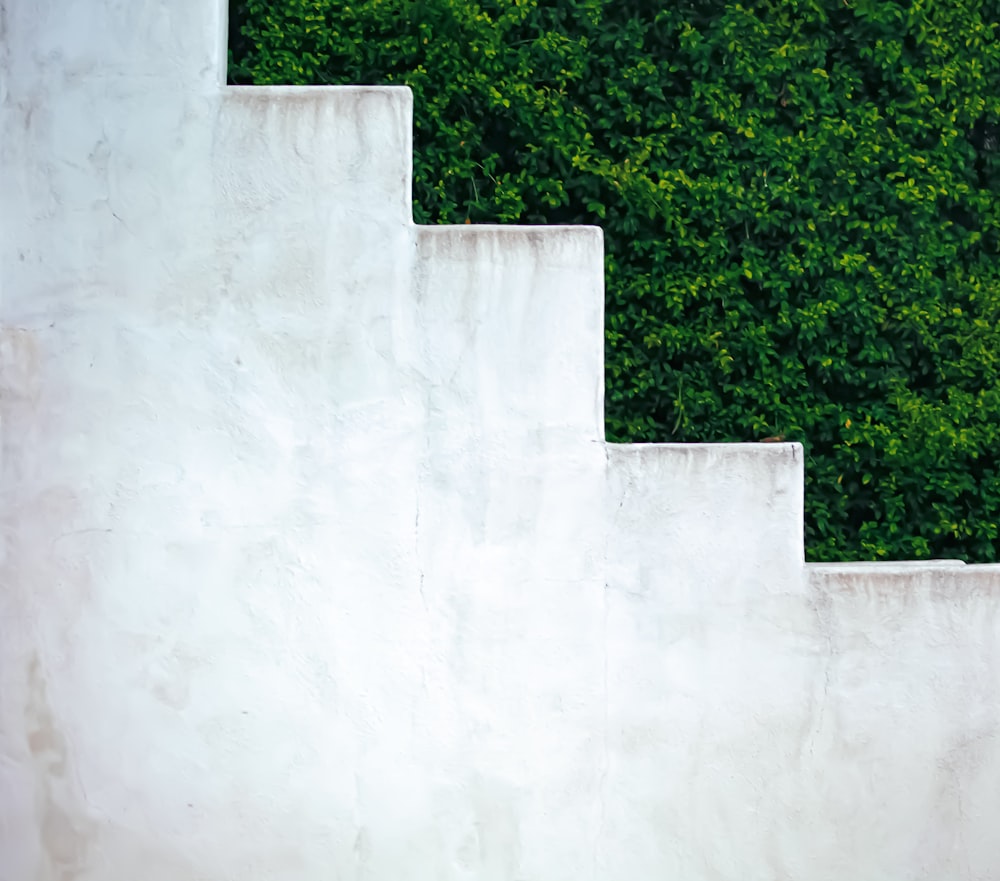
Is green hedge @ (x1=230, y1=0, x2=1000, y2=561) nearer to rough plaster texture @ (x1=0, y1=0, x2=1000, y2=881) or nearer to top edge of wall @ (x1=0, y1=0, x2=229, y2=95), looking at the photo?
top edge of wall @ (x1=0, y1=0, x2=229, y2=95)

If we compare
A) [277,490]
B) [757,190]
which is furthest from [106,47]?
[757,190]

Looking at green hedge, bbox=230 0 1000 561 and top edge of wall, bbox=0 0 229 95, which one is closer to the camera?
top edge of wall, bbox=0 0 229 95

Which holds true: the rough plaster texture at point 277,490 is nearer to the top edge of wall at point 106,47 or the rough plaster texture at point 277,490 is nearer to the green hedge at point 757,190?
the top edge of wall at point 106,47

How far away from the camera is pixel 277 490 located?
3566 millimetres

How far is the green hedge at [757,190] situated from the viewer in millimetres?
4320

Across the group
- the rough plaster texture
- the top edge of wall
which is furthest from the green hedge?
the rough plaster texture

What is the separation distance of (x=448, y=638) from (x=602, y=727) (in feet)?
1.99

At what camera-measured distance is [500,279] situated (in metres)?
3.58

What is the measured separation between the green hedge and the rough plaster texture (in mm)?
826

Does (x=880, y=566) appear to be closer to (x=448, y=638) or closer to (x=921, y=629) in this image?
(x=921, y=629)

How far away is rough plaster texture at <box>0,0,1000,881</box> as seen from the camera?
356 centimetres

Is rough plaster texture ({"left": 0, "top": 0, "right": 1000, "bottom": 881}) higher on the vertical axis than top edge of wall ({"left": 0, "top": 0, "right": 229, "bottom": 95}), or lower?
lower

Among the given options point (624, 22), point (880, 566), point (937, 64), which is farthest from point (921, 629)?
point (624, 22)

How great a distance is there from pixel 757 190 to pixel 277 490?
229cm
